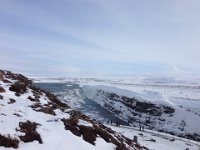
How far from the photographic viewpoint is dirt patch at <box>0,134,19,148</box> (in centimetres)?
1304

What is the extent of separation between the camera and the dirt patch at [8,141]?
13042mm

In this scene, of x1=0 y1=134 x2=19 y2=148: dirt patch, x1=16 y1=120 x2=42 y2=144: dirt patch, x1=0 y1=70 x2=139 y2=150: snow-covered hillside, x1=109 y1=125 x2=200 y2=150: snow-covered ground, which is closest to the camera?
x1=0 y1=134 x2=19 y2=148: dirt patch

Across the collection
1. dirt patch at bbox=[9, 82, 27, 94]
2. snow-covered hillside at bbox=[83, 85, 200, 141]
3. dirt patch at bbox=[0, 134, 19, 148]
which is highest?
dirt patch at bbox=[9, 82, 27, 94]

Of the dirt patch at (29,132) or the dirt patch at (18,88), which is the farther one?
the dirt patch at (18,88)

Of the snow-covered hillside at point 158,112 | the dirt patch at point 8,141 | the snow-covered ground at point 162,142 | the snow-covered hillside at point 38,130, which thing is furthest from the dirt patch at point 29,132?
the snow-covered hillside at point 158,112

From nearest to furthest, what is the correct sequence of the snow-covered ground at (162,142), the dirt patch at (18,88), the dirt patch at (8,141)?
the dirt patch at (8,141)
the dirt patch at (18,88)
the snow-covered ground at (162,142)

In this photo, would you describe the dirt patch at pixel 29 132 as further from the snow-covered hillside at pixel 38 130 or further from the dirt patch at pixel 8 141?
the dirt patch at pixel 8 141

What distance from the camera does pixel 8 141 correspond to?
13.3 meters

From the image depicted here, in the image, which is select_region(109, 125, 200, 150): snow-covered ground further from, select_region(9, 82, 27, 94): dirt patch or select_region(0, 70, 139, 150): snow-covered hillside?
select_region(0, 70, 139, 150): snow-covered hillside

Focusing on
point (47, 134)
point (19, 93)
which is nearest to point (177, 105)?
point (19, 93)

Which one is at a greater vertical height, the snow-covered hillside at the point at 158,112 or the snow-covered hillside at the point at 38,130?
the snow-covered hillside at the point at 38,130

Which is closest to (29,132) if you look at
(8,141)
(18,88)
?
(8,141)

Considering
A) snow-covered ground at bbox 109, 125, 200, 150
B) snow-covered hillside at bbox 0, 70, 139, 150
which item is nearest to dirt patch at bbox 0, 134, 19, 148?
snow-covered hillside at bbox 0, 70, 139, 150

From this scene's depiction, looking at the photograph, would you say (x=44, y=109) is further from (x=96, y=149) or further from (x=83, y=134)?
(x=96, y=149)
